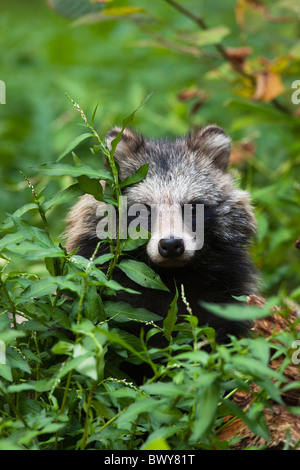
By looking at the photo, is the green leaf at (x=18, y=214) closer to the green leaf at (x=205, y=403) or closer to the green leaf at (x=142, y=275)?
Answer: the green leaf at (x=142, y=275)

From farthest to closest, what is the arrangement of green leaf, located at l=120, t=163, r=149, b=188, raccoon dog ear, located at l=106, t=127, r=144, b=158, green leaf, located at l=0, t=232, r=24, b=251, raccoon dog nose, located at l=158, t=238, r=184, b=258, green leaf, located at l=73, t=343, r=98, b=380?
1. raccoon dog ear, located at l=106, t=127, r=144, b=158
2. raccoon dog nose, located at l=158, t=238, r=184, b=258
3. green leaf, located at l=120, t=163, r=149, b=188
4. green leaf, located at l=0, t=232, r=24, b=251
5. green leaf, located at l=73, t=343, r=98, b=380

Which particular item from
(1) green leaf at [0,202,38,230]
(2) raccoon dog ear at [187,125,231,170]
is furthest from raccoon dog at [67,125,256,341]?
(1) green leaf at [0,202,38,230]

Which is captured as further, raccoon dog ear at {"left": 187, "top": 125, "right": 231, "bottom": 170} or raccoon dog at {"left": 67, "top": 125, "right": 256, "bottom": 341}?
raccoon dog ear at {"left": 187, "top": 125, "right": 231, "bottom": 170}

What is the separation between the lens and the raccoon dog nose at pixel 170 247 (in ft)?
13.1

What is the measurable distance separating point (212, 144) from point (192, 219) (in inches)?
28.8

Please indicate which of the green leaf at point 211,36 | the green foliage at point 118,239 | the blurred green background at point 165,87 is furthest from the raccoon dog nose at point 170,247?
the green leaf at point 211,36

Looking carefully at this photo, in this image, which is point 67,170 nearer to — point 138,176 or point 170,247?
point 138,176

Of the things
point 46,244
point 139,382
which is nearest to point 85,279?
point 46,244

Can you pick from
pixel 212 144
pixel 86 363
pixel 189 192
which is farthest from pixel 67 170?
pixel 212 144

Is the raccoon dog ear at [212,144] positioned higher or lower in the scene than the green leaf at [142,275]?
higher

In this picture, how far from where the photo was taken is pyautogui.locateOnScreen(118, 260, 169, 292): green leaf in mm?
3336

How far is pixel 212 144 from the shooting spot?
16.2ft

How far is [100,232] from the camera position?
4.45 m

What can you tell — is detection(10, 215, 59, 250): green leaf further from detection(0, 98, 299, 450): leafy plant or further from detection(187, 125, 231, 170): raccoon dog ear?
detection(187, 125, 231, 170): raccoon dog ear
